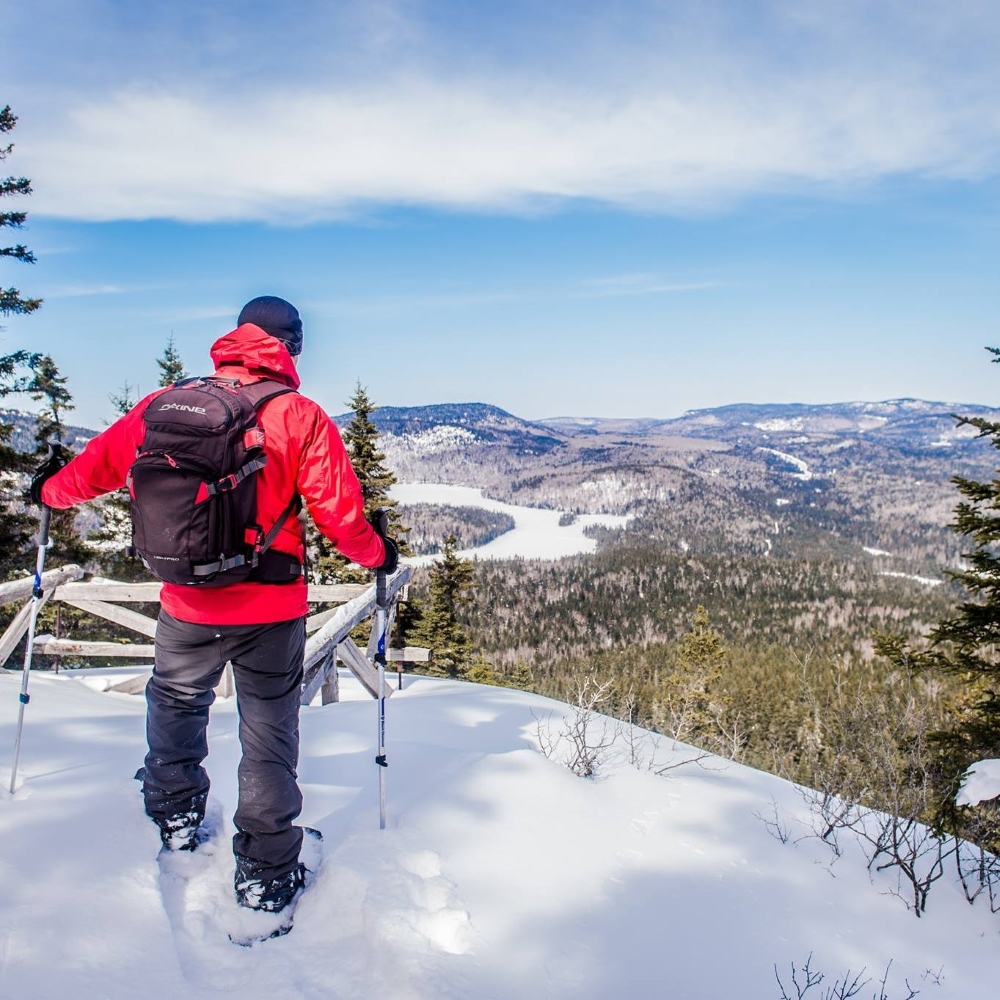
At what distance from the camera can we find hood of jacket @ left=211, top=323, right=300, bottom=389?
2885 mm

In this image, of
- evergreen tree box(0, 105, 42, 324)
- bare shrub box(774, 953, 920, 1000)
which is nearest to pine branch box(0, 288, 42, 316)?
evergreen tree box(0, 105, 42, 324)

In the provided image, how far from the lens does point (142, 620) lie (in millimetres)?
6172

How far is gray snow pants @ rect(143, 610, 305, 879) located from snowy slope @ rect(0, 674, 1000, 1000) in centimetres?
29

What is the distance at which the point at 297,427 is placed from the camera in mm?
2787

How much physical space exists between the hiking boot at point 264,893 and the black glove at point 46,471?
216 centimetres

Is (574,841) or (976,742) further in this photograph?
(976,742)

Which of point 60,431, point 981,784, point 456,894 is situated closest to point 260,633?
point 456,894

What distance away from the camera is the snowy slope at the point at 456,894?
7.99 feet

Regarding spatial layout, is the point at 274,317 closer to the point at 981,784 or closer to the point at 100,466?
the point at 100,466

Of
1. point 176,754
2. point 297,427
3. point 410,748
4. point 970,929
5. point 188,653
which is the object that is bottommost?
point 970,929

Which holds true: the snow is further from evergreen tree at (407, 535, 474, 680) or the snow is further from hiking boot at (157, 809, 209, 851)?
evergreen tree at (407, 535, 474, 680)

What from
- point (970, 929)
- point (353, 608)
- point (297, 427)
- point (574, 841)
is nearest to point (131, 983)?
point (297, 427)

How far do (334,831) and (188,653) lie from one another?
1.36 meters

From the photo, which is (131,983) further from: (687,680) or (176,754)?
(687,680)
